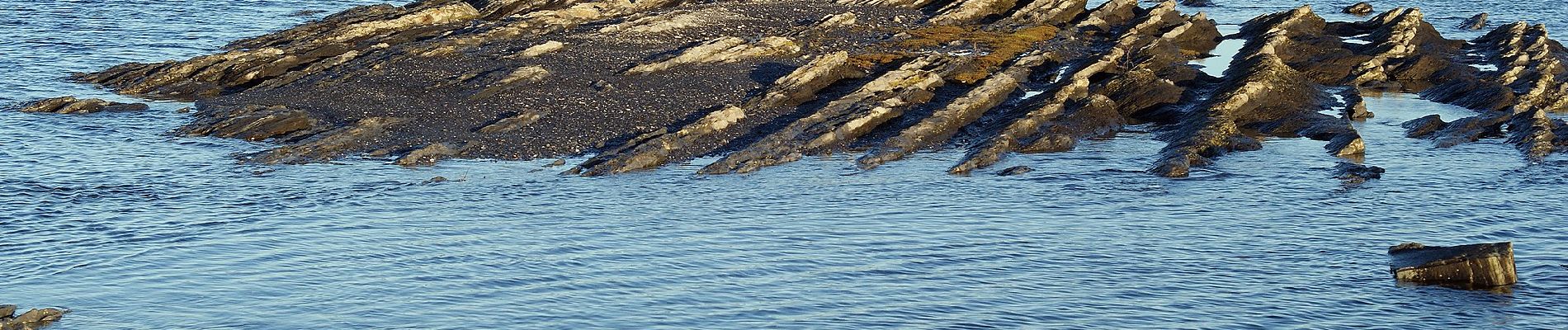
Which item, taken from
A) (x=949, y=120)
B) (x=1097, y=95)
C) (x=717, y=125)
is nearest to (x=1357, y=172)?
(x=1097, y=95)

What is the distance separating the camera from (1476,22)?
82.4 m

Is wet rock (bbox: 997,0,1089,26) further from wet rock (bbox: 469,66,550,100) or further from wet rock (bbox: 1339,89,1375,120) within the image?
wet rock (bbox: 469,66,550,100)

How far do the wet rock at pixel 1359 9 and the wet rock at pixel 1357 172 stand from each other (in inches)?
1792

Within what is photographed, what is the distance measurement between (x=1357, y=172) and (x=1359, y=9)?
4723cm

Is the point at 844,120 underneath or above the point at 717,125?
above

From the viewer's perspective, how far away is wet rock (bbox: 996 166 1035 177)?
44219mm

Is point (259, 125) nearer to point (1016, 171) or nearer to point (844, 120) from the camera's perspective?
point (844, 120)

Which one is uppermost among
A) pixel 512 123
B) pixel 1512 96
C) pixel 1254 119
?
pixel 1512 96

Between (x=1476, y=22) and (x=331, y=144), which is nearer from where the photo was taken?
(x=331, y=144)

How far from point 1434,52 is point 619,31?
35.2 m

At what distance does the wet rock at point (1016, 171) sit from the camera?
4422cm

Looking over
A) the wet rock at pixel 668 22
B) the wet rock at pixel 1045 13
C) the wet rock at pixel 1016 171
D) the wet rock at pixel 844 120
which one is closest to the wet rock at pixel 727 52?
the wet rock at pixel 668 22

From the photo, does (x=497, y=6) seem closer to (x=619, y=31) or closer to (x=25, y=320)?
(x=619, y=31)

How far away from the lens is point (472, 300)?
3123cm
